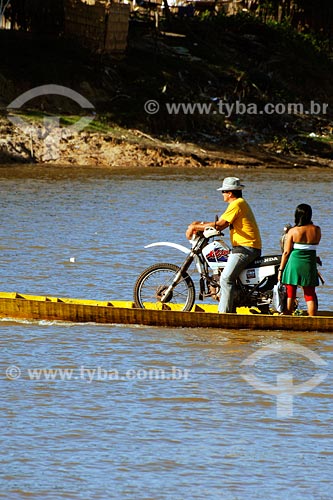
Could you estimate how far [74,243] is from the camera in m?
18.5

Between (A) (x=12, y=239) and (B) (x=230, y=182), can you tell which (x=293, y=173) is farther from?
(B) (x=230, y=182)

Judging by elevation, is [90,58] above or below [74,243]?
above

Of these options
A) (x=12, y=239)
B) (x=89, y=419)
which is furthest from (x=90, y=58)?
(x=89, y=419)

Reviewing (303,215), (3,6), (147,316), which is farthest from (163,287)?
(3,6)

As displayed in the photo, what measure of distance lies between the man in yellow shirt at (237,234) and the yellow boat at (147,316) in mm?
279

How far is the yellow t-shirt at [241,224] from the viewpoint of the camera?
11.2 metres

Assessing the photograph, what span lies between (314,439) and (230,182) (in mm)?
3481

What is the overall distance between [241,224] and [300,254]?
63cm

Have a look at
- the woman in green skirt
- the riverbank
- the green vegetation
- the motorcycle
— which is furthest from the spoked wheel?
the green vegetation

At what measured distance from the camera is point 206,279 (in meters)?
11.7

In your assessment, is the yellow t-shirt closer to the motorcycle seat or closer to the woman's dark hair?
the motorcycle seat

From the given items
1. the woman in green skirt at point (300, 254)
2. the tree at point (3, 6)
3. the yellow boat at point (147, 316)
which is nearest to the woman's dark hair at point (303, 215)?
the woman in green skirt at point (300, 254)

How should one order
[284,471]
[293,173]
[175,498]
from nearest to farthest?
[175,498]
[284,471]
[293,173]

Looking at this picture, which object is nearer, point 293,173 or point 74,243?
point 74,243
